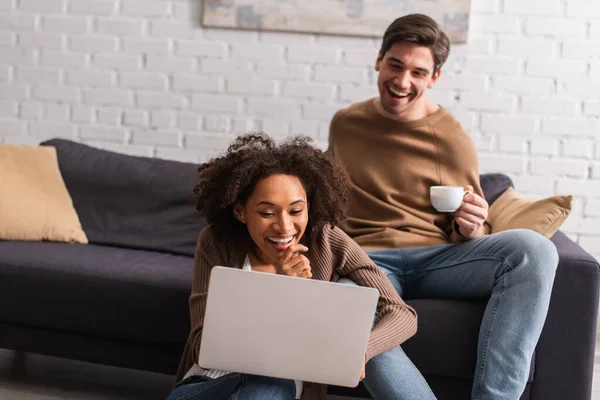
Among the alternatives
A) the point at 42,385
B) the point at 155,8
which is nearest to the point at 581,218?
the point at 155,8

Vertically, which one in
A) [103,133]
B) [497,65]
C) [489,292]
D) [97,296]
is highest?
[497,65]

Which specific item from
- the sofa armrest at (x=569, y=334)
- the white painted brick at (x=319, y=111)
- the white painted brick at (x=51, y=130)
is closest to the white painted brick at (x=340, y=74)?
the white painted brick at (x=319, y=111)

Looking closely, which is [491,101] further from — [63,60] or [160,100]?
[63,60]

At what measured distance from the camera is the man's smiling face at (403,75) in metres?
2.36

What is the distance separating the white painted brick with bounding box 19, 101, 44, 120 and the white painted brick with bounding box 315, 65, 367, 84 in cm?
122

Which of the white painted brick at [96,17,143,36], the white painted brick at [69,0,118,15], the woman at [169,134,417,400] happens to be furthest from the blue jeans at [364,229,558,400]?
the white painted brick at [69,0,118,15]

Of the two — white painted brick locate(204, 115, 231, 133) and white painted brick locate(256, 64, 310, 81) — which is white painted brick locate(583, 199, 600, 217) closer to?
white painted brick locate(256, 64, 310, 81)

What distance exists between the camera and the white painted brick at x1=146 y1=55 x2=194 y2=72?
3.40 metres

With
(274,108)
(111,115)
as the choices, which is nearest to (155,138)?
(111,115)

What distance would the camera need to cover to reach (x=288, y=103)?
133 inches

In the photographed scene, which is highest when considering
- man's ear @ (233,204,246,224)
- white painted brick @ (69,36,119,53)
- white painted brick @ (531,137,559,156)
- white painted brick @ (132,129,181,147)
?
white painted brick @ (69,36,119,53)

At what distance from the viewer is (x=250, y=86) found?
3.38 meters

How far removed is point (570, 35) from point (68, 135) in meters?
2.15

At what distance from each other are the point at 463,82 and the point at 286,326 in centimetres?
204
